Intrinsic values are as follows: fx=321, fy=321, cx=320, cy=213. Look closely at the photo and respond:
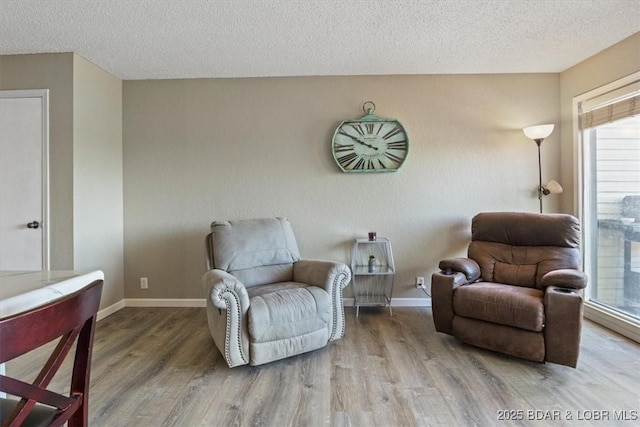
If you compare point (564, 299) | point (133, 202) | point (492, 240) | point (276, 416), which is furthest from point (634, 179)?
point (133, 202)

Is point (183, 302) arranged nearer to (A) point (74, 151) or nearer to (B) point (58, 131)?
(A) point (74, 151)

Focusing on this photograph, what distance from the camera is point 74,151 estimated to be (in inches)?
112

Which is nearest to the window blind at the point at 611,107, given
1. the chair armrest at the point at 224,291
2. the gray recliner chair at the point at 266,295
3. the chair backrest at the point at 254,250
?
the gray recliner chair at the point at 266,295

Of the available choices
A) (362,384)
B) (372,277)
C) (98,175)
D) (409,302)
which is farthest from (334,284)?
(98,175)

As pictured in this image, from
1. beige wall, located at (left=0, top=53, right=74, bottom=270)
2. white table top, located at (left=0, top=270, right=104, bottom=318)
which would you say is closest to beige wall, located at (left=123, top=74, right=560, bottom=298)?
beige wall, located at (left=0, top=53, right=74, bottom=270)

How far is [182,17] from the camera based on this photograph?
2.32 meters

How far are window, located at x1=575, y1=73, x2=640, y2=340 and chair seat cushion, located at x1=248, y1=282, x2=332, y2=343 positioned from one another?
8.35ft

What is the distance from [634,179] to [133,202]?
4722 millimetres

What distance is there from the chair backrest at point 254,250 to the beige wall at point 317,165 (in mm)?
586

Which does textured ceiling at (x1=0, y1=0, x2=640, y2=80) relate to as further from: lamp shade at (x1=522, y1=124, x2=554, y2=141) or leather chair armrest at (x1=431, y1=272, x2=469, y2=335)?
leather chair armrest at (x1=431, y1=272, x2=469, y2=335)

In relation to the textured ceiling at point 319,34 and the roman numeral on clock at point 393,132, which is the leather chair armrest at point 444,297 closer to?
the roman numeral on clock at point 393,132

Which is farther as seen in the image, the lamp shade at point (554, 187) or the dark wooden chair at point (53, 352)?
the lamp shade at point (554, 187)

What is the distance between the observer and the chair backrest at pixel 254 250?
102 inches

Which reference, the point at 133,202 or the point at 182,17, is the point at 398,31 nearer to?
the point at 182,17
